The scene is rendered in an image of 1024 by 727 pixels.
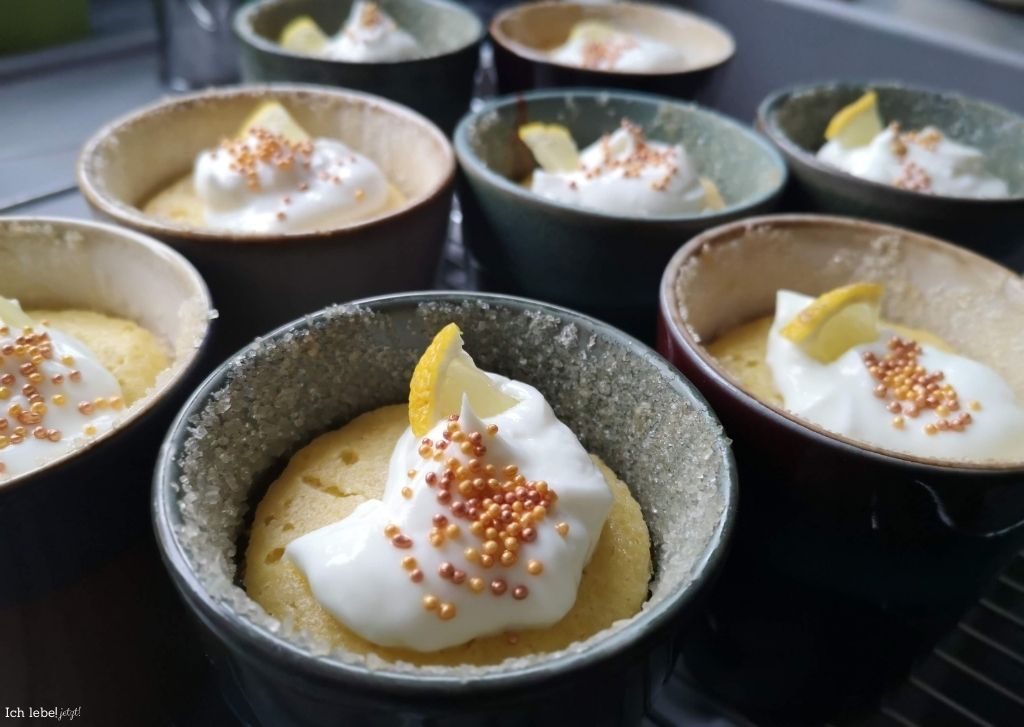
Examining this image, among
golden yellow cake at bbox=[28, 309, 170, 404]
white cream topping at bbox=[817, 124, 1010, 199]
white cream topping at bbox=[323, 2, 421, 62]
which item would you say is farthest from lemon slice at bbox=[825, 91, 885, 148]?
golden yellow cake at bbox=[28, 309, 170, 404]

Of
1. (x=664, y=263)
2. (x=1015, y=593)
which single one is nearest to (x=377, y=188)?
(x=664, y=263)

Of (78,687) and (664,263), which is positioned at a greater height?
(664,263)

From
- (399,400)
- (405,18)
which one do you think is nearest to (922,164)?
(399,400)

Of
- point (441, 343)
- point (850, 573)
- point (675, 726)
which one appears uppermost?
point (441, 343)

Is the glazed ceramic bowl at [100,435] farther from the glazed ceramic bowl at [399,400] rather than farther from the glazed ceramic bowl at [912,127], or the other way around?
the glazed ceramic bowl at [912,127]

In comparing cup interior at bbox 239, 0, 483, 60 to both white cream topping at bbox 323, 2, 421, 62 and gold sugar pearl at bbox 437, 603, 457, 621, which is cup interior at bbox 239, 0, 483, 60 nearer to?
white cream topping at bbox 323, 2, 421, 62

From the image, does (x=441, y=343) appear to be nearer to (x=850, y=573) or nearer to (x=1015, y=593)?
(x=850, y=573)

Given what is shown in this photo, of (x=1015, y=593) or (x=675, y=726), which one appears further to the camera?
(x=1015, y=593)
